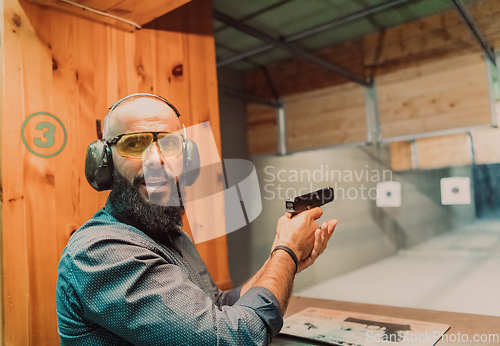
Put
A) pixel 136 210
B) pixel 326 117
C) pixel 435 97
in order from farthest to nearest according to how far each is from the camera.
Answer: pixel 326 117
pixel 435 97
pixel 136 210

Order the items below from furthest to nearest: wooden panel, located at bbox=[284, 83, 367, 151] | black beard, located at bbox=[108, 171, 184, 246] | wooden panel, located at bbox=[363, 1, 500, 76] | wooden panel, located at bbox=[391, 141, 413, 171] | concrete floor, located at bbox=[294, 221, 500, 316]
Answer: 1. wooden panel, located at bbox=[284, 83, 367, 151]
2. wooden panel, located at bbox=[391, 141, 413, 171]
3. wooden panel, located at bbox=[363, 1, 500, 76]
4. concrete floor, located at bbox=[294, 221, 500, 316]
5. black beard, located at bbox=[108, 171, 184, 246]

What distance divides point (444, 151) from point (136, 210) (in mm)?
2086

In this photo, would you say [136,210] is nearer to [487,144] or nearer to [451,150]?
[487,144]

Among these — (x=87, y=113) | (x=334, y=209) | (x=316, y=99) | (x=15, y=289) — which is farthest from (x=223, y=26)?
(x=15, y=289)

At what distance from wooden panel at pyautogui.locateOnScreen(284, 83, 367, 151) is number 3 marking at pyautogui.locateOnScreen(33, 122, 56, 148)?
199 centimetres

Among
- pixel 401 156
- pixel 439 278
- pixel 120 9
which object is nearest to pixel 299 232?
pixel 120 9

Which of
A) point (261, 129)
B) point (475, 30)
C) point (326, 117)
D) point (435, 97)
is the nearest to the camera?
point (475, 30)

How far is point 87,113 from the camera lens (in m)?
1.17

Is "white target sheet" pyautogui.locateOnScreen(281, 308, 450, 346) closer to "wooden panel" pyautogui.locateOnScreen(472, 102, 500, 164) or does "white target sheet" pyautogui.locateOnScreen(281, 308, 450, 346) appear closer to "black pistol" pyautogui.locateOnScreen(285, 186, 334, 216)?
"black pistol" pyautogui.locateOnScreen(285, 186, 334, 216)

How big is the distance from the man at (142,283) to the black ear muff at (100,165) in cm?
2

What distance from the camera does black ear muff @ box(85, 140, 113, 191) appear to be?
0.86 metres

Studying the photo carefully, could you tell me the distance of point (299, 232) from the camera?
859 millimetres

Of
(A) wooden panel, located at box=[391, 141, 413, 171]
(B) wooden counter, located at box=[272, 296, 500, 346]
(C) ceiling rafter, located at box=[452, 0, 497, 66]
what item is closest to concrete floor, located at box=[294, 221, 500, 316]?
(B) wooden counter, located at box=[272, 296, 500, 346]

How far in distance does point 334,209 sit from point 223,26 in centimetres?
147
